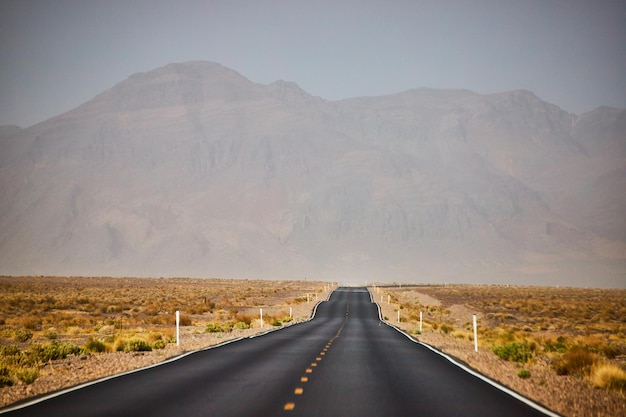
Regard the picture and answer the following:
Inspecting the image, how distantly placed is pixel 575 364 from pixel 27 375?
536 inches

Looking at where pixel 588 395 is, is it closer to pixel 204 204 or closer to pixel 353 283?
pixel 353 283

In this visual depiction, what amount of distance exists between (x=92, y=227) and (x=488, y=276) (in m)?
110

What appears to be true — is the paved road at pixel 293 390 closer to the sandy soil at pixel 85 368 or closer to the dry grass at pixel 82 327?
the sandy soil at pixel 85 368

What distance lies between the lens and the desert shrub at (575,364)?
17812mm

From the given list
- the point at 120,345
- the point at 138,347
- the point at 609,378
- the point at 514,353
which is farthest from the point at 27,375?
the point at 514,353

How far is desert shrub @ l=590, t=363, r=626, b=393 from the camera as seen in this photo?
14.8 meters

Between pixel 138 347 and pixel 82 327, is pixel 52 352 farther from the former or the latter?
pixel 82 327

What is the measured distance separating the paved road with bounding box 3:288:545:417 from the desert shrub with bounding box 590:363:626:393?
270 centimetres

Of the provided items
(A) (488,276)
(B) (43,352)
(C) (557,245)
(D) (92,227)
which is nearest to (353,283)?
(A) (488,276)

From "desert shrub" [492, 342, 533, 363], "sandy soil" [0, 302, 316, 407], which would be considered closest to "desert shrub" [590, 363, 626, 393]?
"desert shrub" [492, 342, 533, 363]

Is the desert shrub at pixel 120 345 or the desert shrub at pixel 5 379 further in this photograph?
the desert shrub at pixel 120 345

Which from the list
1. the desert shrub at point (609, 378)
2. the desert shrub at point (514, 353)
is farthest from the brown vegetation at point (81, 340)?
the desert shrub at point (609, 378)

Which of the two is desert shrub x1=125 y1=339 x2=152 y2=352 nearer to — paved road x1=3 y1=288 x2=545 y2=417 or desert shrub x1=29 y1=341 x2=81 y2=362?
desert shrub x1=29 y1=341 x2=81 y2=362

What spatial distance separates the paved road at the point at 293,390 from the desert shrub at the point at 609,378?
8.86 ft
